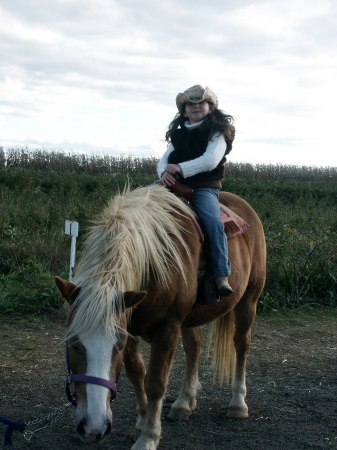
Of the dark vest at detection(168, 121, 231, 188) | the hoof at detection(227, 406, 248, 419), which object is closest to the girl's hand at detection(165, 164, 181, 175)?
the dark vest at detection(168, 121, 231, 188)

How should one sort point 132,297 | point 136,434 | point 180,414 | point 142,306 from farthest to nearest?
point 180,414 → point 136,434 → point 142,306 → point 132,297

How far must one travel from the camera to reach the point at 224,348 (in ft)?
14.8

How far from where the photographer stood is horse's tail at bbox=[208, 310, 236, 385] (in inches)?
176

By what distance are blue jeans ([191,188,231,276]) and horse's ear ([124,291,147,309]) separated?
0.99 meters

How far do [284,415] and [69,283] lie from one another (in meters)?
2.25

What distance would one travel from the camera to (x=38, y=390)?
4.25 metres

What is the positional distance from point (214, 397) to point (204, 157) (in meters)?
2.13

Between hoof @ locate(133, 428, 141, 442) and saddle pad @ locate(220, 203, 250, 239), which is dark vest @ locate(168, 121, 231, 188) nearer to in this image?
saddle pad @ locate(220, 203, 250, 239)

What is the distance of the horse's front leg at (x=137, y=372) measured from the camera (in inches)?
135

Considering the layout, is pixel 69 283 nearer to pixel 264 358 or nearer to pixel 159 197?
pixel 159 197

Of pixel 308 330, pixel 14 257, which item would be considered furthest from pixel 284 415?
pixel 14 257

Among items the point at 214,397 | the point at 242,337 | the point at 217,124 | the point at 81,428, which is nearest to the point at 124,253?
the point at 81,428

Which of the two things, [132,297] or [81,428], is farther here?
[132,297]

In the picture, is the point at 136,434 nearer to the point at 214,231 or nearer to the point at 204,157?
the point at 214,231
